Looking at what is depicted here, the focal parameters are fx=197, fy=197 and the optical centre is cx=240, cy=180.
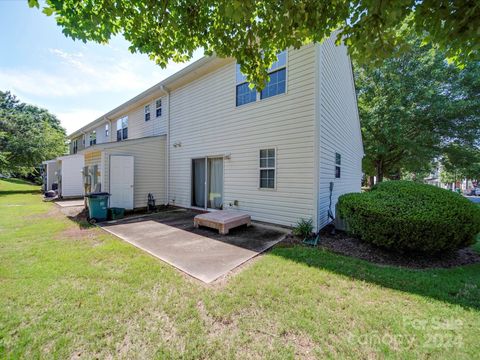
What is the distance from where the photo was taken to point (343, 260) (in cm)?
402

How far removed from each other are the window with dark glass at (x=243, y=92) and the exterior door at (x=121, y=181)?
5.43m

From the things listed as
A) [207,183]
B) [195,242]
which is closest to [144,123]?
[207,183]

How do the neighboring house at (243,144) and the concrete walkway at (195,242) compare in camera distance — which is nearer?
the concrete walkway at (195,242)

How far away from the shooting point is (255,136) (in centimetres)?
680

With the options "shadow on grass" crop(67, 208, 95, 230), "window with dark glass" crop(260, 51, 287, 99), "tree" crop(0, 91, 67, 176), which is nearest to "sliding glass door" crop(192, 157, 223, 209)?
"window with dark glass" crop(260, 51, 287, 99)

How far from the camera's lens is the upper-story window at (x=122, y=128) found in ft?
45.1

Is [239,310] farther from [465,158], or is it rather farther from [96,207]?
[465,158]

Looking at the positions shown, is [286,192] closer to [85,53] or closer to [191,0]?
[191,0]

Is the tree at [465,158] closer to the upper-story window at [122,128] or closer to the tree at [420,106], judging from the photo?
the tree at [420,106]

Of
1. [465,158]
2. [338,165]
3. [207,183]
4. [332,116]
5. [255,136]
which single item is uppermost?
[332,116]

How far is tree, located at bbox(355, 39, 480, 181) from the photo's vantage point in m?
13.8

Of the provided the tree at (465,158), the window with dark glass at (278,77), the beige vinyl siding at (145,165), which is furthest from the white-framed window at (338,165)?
the tree at (465,158)

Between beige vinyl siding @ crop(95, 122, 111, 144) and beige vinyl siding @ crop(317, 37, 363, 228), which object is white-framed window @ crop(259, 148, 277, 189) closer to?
beige vinyl siding @ crop(317, 37, 363, 228)

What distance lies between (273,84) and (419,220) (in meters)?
5.34
